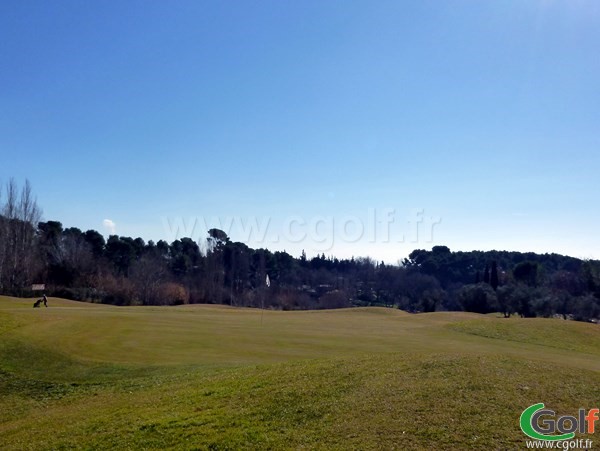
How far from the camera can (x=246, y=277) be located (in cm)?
10500

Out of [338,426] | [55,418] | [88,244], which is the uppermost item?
[88,244]

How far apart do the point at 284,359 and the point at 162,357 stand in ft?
17.5

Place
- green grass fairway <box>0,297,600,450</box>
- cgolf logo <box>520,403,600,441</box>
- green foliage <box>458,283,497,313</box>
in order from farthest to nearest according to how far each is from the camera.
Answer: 1. green foliage <box>458,283,497,313</box>
2. green grass fairway <box>0,297,600,450</box>
3. cgolf logo <box>520,403,600,441</box>

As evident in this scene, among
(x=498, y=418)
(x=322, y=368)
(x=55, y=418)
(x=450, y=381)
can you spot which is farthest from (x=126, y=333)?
(x=498, y=418)

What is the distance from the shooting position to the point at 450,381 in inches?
471

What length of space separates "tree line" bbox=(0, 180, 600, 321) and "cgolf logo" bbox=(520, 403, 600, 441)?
54.1 m

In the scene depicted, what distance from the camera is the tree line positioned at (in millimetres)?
68938

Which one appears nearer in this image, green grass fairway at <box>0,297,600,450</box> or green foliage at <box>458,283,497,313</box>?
green grass fairway at <box>0,297,600,450</box>

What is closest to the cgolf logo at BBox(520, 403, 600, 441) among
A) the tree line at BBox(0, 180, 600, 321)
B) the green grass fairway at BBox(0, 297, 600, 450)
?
the green grass fairway at BBox(0, 297, 600, 450)

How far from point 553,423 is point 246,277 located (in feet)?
319

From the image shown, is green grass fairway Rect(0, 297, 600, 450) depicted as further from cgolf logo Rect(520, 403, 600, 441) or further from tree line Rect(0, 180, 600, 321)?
tree line Rect(0, 180, 600, 321)

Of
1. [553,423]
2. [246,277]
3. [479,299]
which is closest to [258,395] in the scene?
[553,423]

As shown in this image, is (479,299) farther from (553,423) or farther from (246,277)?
(553,423)

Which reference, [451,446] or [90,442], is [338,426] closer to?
[451,446]
